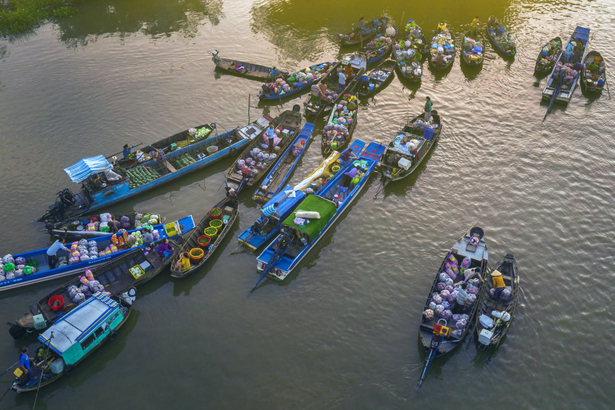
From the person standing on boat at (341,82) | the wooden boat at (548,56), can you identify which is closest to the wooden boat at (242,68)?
the person standing on boat at (341,82)

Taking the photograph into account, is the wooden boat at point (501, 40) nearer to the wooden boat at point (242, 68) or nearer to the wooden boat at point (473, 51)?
the wooden boat at point (473, 51)

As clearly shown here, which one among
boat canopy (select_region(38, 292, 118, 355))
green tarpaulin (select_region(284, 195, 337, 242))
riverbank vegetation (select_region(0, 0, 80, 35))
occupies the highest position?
riverbank vegetation (select_region(0, 0, 80, 35))

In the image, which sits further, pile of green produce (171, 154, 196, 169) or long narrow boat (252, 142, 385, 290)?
pile of green produce (171, 154, 196, 169)

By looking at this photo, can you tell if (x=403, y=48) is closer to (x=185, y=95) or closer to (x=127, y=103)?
(x=185, y=95)

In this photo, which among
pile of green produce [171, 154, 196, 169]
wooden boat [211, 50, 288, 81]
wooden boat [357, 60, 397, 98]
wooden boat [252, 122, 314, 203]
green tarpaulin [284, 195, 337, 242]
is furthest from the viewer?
wooden boat [211, 50, 288, 81]

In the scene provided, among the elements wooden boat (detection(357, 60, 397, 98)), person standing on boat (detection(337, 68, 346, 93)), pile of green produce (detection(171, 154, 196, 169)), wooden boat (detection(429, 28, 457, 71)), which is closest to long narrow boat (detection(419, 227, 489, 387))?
wooden boat (detection(357, 60, 397, 98))

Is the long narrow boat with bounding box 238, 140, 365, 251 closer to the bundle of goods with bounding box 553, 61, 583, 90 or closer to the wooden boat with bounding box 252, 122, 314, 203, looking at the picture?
the wooden boat with bounding box 252, 122, 314, 203

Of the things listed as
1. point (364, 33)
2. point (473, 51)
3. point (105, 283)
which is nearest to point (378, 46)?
point (364, 33)
